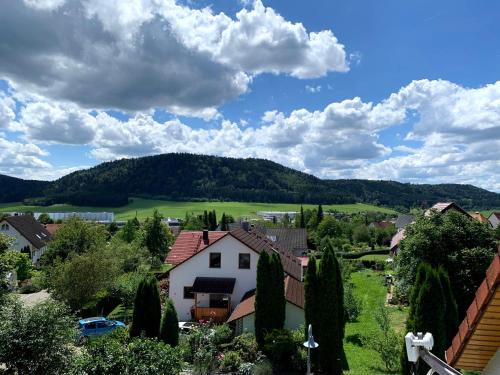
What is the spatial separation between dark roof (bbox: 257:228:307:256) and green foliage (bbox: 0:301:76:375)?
5482 centimetres

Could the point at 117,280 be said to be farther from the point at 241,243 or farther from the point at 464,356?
the point at 464,356

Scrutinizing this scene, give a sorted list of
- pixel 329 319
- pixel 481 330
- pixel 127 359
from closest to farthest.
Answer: pixel 481 330
pixel 127 359
pixel 329 319

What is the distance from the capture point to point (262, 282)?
84.5 feet

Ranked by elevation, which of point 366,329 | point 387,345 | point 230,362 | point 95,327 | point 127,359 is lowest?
point 366,329

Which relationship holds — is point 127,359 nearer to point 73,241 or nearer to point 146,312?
point 146,312

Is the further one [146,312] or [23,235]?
[23,235]

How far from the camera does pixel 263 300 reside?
25.6 metres

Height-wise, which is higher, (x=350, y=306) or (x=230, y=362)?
(x=350, y=306)

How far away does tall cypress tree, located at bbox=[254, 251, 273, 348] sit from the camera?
Result: 83.3 feet

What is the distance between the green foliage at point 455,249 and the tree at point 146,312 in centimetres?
1556

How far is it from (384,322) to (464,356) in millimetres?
17640

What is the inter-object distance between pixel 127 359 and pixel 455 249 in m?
19.8

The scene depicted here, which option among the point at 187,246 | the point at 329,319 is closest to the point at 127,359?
the point at 329,319

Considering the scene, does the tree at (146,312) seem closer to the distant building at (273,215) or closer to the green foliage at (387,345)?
the green foliage at (387,345)
